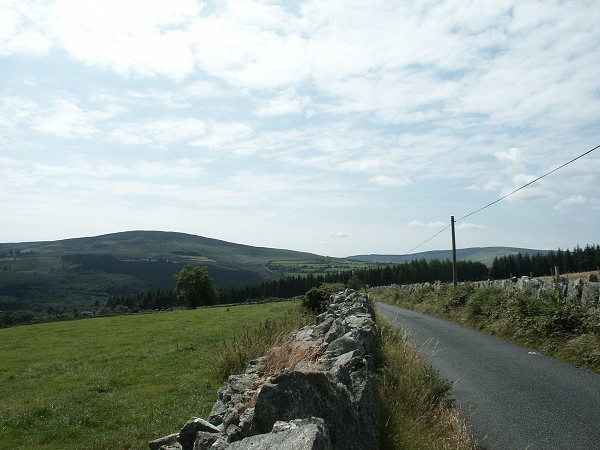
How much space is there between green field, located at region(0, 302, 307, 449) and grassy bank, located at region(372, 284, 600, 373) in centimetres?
789

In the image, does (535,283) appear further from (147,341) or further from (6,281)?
(6,281)

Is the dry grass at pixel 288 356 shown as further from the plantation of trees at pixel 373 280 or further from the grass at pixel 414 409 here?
the plantation of trees at pixel 373 280

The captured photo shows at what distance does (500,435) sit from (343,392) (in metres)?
3.49

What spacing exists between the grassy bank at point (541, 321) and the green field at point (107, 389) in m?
7.89

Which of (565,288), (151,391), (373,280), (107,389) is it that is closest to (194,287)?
(373,280)

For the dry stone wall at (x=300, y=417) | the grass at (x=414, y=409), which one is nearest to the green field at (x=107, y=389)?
the dry stone wall at (x=300, y=417)

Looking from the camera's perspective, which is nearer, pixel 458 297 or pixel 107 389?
pixel 107 389

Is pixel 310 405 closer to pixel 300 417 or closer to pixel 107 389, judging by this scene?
pixel 300 417

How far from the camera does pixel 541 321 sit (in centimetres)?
1488

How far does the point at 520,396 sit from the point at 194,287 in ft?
220

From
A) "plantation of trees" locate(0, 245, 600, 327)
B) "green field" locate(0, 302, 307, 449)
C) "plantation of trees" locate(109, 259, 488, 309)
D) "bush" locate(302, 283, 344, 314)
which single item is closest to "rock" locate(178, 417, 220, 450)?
"green field" locate(0, 302, 307, 449)

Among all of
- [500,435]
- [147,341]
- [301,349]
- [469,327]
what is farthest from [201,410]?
[147,341]

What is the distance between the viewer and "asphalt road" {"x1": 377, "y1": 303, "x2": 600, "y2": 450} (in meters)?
7.14

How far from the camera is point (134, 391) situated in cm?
1282
